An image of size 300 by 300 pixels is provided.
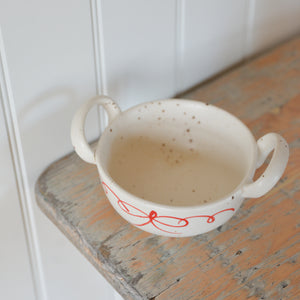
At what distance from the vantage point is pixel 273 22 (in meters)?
0.83

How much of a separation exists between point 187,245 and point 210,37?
1.06ft

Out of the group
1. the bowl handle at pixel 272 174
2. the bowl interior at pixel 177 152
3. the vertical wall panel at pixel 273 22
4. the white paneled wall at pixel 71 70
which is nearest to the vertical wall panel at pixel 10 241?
the white paneled wall at pixel 71 70

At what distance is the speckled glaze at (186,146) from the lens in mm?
500

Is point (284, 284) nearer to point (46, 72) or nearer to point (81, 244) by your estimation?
point (81, 244)

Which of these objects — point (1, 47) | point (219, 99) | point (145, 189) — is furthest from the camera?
point (219, 99)

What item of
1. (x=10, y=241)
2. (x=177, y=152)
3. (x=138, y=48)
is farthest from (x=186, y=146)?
(x=10, y=241)

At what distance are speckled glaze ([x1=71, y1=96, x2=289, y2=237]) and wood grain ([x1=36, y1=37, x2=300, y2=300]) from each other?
0.11 ft

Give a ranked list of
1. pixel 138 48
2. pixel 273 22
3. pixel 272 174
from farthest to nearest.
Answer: pixel 273 22
pixel 138 48
pixel 272 174

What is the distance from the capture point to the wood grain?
0.52 m

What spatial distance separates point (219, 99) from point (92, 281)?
0.34 metres

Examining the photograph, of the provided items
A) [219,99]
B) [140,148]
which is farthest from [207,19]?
[140,148]

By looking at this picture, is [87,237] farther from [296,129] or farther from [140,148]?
[296,129]

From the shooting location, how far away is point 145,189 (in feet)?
2.04

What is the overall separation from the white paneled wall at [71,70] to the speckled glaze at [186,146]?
0.19ft
